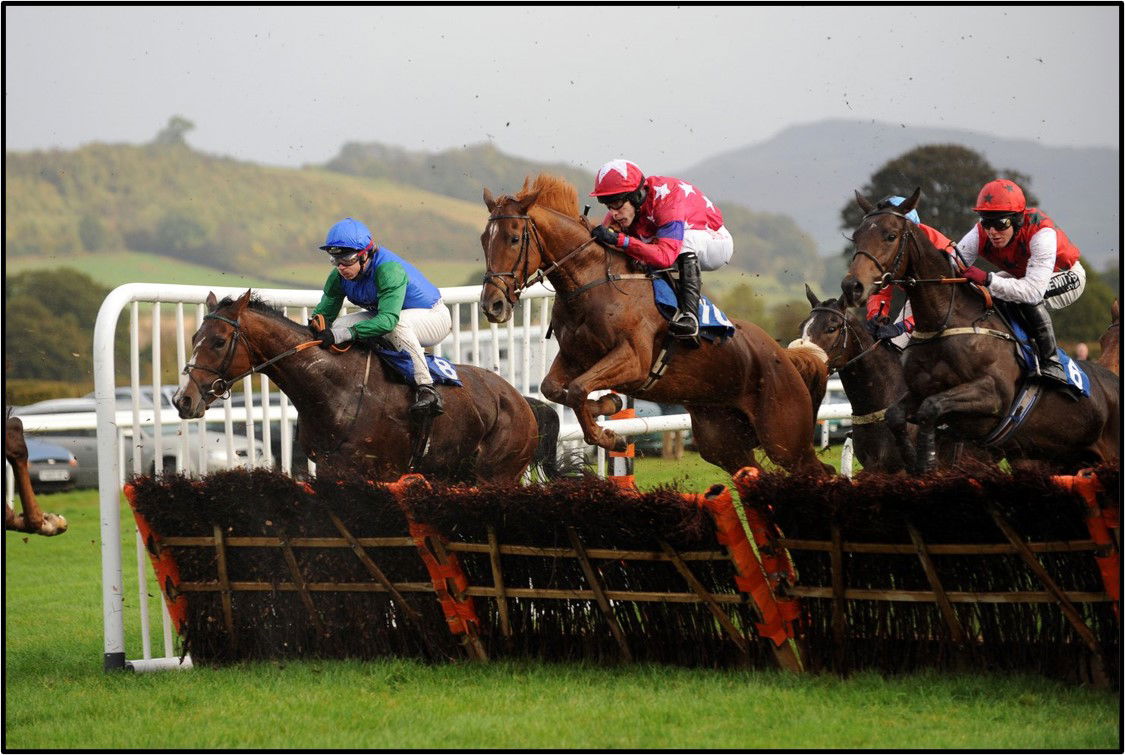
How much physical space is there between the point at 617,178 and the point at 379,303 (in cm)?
141

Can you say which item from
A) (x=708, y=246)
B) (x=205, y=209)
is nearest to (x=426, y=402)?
(x=708, y=246)

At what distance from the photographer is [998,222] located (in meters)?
7.38

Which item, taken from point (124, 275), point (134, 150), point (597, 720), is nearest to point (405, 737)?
point (597, 720)

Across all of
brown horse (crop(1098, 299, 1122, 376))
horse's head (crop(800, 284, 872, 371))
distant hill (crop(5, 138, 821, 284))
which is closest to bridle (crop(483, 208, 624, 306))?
horse's head (crop(800, 284, 872, 371))

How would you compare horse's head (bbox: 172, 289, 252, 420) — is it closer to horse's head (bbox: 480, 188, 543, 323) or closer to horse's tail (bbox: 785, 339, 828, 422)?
horse's head (bbox: 480, 188, 543, 323)

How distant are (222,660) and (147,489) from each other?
2.77ft

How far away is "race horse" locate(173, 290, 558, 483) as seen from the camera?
7.12 m

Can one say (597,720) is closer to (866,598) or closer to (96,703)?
(866,598)

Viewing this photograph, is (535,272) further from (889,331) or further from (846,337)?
(889,331)

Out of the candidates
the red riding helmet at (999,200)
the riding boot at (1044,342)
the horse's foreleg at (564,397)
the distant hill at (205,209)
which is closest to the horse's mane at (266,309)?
the horse's foreleg at (564,397)

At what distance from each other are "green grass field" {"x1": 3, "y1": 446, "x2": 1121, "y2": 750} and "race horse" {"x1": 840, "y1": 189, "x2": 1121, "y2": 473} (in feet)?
6.14

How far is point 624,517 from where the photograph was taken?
543cm

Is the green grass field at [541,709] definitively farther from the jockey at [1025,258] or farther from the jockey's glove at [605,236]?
the jockey at [1025,258]

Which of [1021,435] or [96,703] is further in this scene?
[1021,435]
